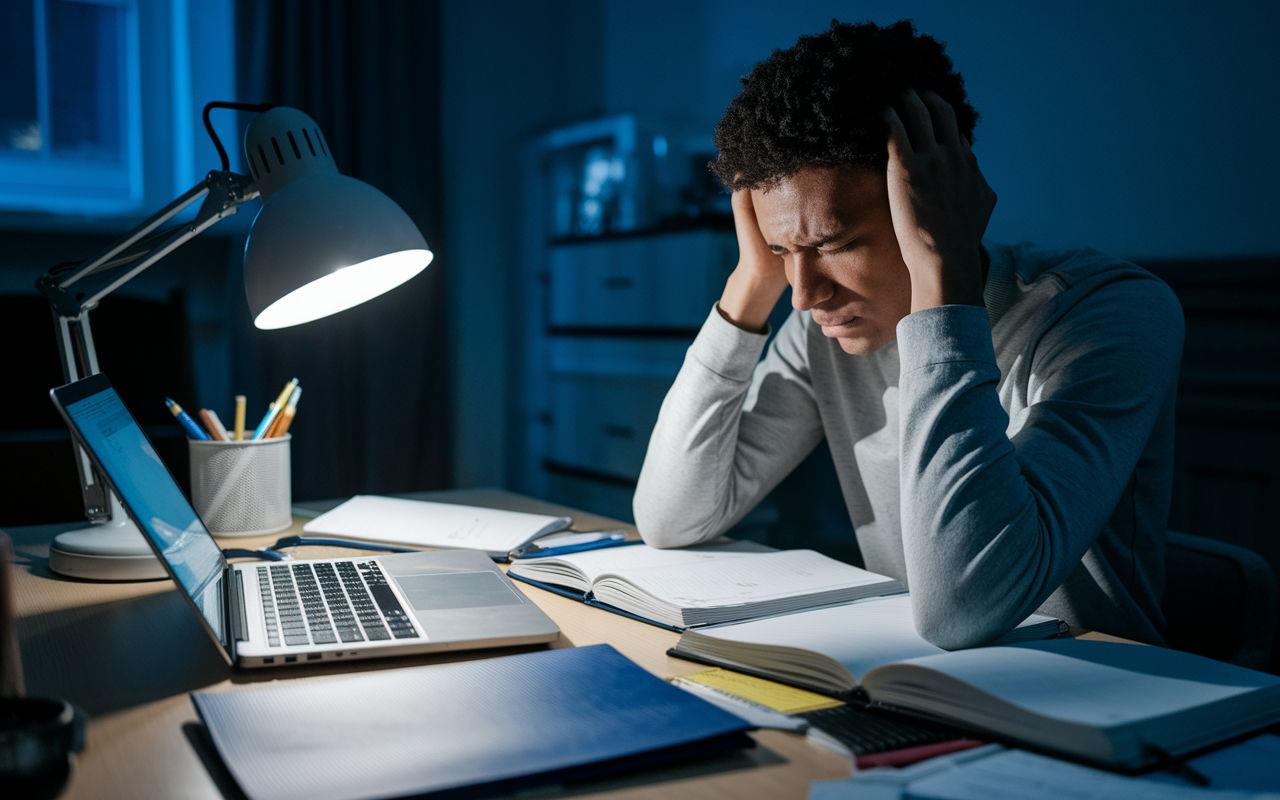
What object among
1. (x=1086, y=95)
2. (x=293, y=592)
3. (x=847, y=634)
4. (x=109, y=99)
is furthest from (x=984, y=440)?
(x=109, y=99)

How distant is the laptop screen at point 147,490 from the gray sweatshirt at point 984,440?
0.49 m

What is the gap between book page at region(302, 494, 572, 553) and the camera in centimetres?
111

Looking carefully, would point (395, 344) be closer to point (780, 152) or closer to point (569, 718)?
point (780, 152)

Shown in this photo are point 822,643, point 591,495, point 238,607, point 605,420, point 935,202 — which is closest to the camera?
point 822,643

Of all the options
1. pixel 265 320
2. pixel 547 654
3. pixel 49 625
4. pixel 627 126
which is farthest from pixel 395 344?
pixel 547 654

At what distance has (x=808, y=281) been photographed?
0.98 m

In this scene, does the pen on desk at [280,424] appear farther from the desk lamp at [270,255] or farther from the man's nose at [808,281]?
the man's nose at [808,281]

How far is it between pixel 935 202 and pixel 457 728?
25.3 inches

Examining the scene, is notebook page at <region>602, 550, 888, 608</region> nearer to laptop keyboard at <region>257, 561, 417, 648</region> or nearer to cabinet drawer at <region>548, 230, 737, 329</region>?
laptop keyboard at <region>257, 561, 417, 648</region>

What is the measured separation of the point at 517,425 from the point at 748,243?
7.47ft

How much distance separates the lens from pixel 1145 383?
86 centimetres

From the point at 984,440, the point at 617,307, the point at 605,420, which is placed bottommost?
the point at 605,420

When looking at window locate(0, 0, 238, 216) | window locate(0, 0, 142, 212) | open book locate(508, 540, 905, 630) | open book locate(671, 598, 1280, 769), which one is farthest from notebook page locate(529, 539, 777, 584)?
window locate(0, 0, 142, 212)

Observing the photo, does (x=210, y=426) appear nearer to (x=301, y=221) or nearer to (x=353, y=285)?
(x=353, y=285)
